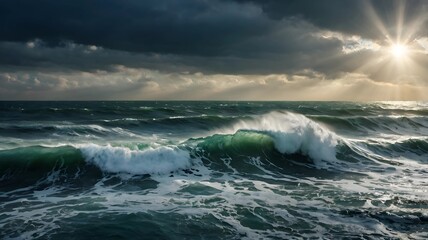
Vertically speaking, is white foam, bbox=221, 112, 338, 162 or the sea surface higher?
white foam, bbox=221, 112, 338, 162

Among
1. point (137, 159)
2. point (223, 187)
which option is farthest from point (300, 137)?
point (137, 159)

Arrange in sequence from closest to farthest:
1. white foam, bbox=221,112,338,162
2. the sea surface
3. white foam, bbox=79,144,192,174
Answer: the sea surface
white foam, bbox=79,144,192,174
white foam, bbox=221,112,338,162

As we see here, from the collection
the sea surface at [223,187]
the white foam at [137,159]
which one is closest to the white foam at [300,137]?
the sea surface at [223,187]

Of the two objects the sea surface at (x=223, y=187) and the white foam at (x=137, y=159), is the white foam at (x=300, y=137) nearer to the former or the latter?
Answer: the sea surface at (x=223, y=187)

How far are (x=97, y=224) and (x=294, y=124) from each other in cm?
1413

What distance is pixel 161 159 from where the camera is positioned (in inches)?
587

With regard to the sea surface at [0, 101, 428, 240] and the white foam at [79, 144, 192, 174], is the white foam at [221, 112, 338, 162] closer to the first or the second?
the sea surface at [0, 101, 428, 240]

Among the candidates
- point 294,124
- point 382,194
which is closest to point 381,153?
point 294,124

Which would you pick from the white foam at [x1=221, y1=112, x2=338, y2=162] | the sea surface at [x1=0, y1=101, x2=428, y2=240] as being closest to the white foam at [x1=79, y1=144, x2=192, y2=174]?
the sea surface at [x1=0, y1=101, x2=428, y2=240]

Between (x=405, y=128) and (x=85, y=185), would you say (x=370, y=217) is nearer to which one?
(x=85, y=185)

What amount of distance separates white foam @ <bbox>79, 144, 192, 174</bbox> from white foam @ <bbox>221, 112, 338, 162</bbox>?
18.8ft

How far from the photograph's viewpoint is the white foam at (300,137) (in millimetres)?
18656

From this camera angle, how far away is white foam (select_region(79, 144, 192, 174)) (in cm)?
1401

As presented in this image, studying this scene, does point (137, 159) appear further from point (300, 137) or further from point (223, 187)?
point (300, 137)
